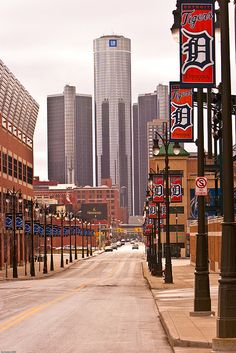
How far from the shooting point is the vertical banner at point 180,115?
23.7 m

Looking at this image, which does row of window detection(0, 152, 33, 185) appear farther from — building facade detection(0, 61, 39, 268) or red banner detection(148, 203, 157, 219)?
red banner detection(148, 203, 157, 219)

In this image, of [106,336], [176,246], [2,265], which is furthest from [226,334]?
[176,246]

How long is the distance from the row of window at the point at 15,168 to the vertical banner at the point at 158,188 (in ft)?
143

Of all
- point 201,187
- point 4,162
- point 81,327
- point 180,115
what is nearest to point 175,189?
point 180,115

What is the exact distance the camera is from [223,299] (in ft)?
41.6

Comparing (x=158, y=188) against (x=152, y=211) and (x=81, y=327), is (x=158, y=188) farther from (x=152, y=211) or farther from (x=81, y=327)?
(x=81, y=327)

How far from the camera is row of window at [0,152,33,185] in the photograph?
89.4 m

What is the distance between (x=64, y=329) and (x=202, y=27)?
8.29m

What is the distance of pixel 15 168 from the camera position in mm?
98688

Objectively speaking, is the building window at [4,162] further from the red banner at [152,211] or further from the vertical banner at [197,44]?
the vertical banner at [197,44]

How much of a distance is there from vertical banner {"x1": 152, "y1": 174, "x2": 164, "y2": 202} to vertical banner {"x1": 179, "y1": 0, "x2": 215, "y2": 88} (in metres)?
28.4

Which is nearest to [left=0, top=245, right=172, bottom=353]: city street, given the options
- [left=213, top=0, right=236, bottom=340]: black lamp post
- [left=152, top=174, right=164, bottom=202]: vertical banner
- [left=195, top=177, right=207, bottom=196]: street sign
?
[left=213, top=0, right=236, bottom=340]: black lamp post

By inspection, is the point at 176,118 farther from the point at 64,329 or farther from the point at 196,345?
the point at 196,345

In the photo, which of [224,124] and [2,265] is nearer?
[224,124]
